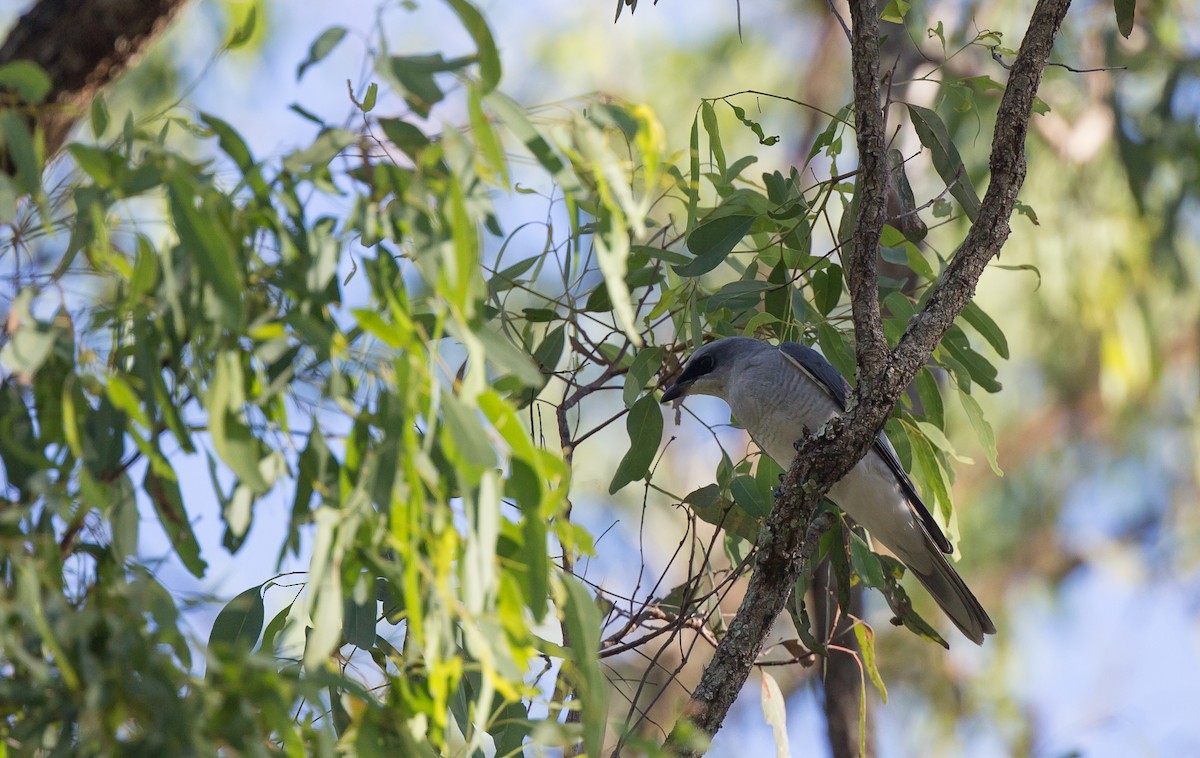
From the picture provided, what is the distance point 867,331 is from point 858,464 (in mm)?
1048

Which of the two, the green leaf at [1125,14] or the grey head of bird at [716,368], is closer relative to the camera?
the green leaf at [1125,14]

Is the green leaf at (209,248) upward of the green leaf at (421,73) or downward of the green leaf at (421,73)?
downward

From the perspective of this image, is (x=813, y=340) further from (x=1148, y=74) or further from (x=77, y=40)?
(x=1148, y=74)

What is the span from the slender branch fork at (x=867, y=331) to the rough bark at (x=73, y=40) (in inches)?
85.9

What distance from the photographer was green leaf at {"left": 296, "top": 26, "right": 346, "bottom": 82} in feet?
5.27

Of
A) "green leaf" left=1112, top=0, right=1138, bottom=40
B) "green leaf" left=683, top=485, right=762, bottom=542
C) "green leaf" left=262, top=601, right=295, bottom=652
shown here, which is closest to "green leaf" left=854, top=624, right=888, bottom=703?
"green leaf" left=683, top=485, right=762, bottom=542

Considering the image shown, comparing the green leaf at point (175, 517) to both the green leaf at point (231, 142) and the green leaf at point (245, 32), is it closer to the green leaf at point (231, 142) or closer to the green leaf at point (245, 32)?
the green leaf at point (231, 142)

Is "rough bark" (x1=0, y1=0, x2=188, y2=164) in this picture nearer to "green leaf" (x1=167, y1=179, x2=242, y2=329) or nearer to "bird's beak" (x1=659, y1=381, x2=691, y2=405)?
"bird's beak" (x1=659, y1=381, x2=691, y2=405)

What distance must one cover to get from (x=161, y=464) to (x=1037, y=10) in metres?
2.14

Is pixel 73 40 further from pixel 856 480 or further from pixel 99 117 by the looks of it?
pixel 856 480

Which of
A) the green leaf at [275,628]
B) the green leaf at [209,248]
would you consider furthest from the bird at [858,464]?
the green leaf at [209,248]

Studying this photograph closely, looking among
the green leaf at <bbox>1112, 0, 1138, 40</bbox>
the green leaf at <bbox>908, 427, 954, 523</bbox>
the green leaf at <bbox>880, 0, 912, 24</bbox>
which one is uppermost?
the green leaf at <bbox>1112, 0, 1138, 40</bbox>

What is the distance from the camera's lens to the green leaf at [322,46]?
1606 mm

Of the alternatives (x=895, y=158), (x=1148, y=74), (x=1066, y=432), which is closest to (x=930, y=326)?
(x=895, y=158)
